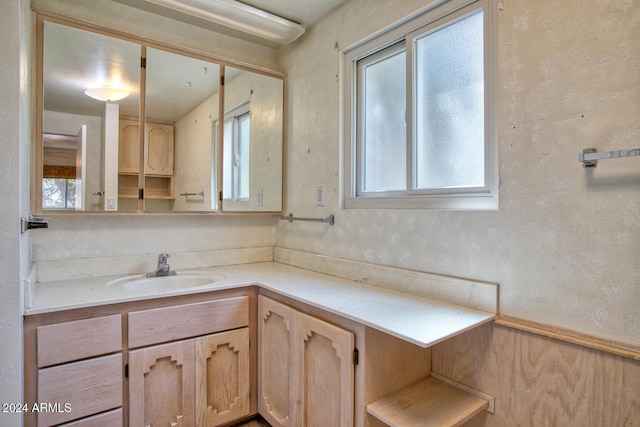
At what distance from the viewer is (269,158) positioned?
93.0 inches

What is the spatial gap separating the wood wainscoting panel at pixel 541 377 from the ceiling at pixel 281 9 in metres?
1.87

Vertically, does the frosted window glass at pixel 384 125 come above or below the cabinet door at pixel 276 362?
above

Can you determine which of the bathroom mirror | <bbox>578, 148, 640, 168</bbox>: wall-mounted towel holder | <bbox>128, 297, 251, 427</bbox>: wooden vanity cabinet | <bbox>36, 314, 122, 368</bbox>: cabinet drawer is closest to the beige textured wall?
<bbox>578, 148, 640, 168</bbox>: wall-mounted towel holder

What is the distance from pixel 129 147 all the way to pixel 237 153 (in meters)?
0.63

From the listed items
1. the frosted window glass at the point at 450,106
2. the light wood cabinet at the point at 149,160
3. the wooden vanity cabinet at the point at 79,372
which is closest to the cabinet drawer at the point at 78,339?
the wooden vanity cabinet at the point at 79,372

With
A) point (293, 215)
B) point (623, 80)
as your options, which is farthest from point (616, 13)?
A: point (293, 215)

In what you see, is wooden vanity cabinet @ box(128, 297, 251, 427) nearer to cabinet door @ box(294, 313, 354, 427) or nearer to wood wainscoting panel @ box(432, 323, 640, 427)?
cabinet door @ box(294, 313, 354, 427)

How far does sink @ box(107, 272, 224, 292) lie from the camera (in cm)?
184

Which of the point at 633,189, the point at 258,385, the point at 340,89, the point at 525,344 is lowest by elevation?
the point at 258,385

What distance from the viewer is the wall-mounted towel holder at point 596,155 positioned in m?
0.91

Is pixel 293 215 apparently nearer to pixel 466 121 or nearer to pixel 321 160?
pixel 321 160

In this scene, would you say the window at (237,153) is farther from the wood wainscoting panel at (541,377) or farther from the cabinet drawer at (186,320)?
the wood wainscoting panel at (541,377)

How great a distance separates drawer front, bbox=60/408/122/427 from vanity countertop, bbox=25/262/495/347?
0.46 metres

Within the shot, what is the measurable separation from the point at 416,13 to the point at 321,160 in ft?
2.95
